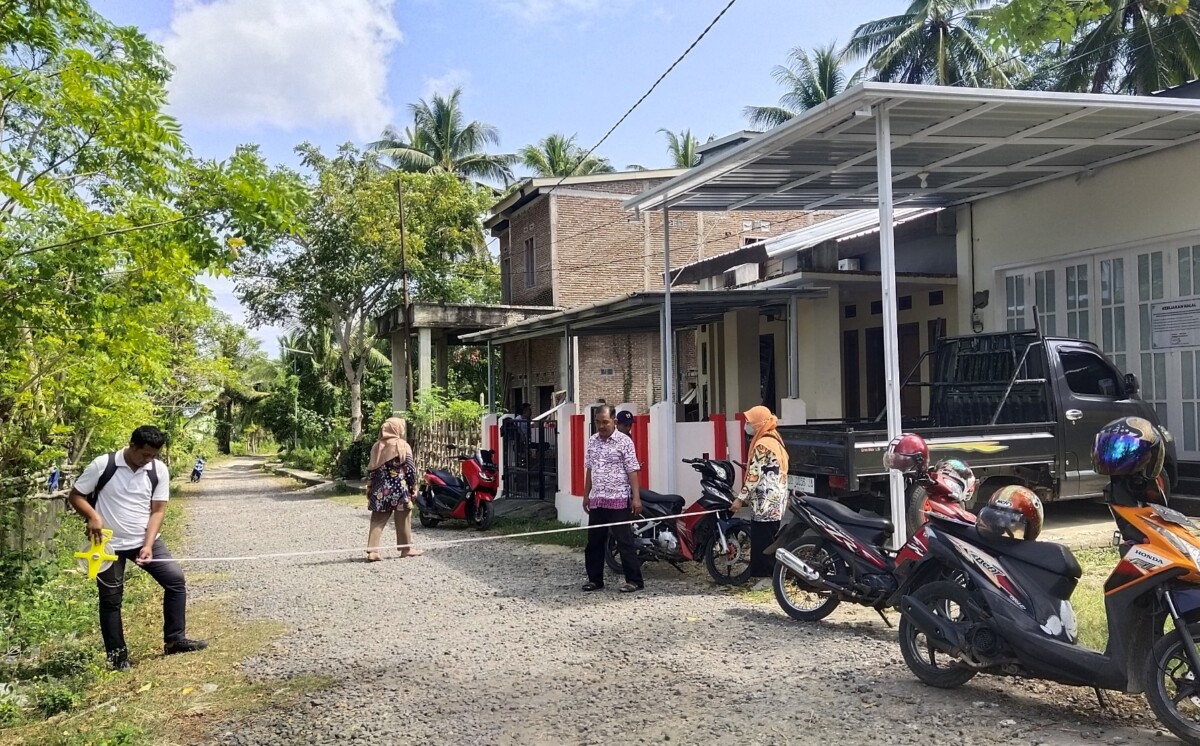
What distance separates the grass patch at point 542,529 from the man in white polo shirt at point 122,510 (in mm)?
5096

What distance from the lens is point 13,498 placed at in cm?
1094

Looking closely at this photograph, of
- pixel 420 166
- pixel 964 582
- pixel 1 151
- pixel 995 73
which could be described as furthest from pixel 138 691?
pixel 420 166

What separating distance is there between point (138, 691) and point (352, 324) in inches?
764

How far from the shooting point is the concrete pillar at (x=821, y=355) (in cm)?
1359

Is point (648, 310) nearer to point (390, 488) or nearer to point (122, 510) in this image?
point (390, 488)

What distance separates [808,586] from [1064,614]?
7.03ft

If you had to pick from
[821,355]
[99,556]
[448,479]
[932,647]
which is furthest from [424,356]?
[932,647]

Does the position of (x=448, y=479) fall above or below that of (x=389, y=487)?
below

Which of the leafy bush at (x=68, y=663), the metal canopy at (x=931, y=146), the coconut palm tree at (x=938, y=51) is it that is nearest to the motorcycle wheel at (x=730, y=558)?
the metal canopy at (x=931, y=146)

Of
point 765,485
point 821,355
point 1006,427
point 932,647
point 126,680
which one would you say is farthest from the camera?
Result: point 821,355

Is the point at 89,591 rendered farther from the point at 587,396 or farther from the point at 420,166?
the point at 420,166

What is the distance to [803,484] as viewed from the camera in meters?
8.40

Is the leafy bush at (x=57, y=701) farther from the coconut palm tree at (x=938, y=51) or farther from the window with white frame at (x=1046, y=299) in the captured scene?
the coconut palm tree at (x=938, y=51)

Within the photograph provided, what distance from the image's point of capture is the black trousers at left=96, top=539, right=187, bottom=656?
6.30 m
